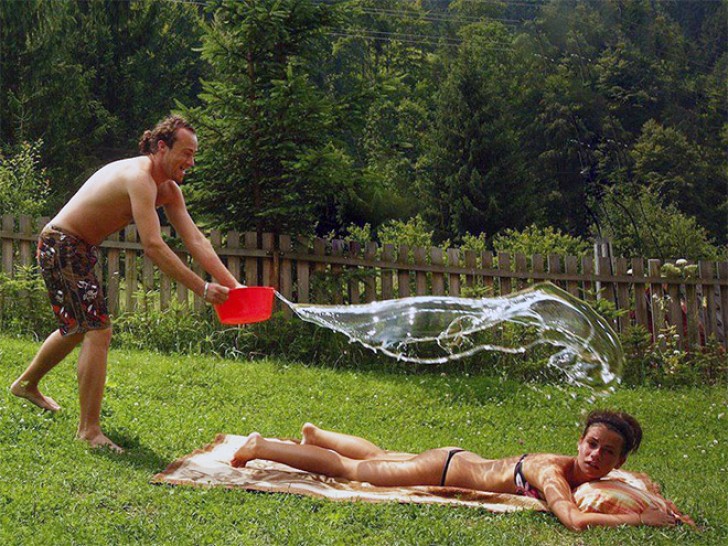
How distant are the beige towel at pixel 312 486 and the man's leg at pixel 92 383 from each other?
1.92 feet

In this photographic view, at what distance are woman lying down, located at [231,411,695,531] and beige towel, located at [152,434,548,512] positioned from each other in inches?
2.9

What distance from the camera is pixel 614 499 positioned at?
4.25 m

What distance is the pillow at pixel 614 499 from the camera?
423cm

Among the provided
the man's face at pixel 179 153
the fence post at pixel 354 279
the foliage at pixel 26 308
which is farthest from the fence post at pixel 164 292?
the man's face at pixel 179 153

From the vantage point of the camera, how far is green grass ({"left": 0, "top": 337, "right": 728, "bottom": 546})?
4.04 m

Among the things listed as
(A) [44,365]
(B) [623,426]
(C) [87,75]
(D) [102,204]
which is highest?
(C) [87,75]

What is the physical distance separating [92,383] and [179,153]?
1.42 meters

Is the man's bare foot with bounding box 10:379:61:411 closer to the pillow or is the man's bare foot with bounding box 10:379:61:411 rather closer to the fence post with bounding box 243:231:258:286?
the pillow

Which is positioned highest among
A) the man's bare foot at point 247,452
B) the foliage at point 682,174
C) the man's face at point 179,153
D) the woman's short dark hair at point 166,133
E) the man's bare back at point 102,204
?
the foliage at point 682,174

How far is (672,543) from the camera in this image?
4.00 meters

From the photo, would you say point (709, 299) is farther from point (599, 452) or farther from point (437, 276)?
point (599, 452)

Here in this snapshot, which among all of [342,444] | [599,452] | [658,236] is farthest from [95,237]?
[658,236]

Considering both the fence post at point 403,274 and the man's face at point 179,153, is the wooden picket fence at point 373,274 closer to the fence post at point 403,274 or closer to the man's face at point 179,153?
the fence post at point 403,274

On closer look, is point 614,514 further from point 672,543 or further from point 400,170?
point 400,170
